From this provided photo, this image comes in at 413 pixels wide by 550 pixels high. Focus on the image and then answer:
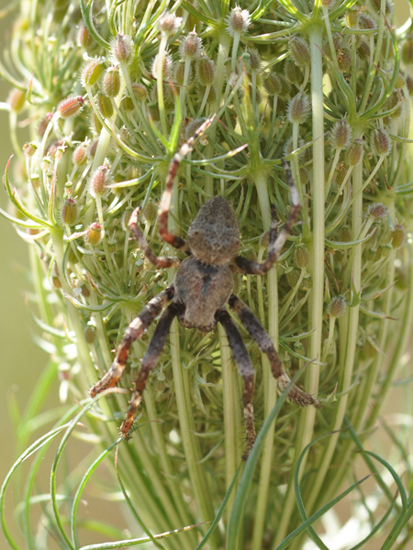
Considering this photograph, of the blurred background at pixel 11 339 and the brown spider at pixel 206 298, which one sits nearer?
the brown spider at pixel 206 298

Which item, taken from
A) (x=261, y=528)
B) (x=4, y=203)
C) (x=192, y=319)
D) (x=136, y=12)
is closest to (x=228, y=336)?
(x=192, y=319)

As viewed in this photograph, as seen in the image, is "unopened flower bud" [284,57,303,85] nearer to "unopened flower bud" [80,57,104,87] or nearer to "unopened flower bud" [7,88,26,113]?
"unopened flower bud" [80,57,104,87]

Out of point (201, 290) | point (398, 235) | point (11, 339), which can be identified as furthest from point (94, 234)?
point (11, 339)

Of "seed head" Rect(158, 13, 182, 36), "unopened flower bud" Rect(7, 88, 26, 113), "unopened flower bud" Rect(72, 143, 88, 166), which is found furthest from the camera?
"unopened flower bud" Rect(7, 88, 26, 113)

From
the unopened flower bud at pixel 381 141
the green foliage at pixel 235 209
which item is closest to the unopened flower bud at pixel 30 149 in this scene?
the green foliage at pixel 235 209

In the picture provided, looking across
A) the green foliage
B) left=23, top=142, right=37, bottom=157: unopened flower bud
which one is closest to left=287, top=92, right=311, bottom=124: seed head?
the green foliage

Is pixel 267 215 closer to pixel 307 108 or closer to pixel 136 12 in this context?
pixel 307 108

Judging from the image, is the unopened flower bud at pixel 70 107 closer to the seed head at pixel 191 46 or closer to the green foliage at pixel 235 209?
the green foliage at pixel 235 209
